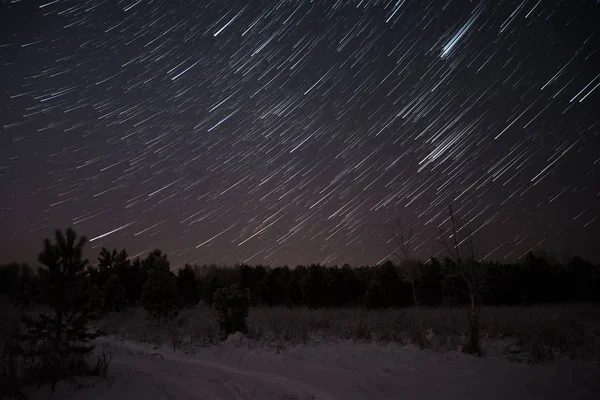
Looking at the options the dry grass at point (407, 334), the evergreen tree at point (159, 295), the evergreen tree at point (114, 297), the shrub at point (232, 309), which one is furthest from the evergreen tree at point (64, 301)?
the evergreen tree at point (114, 297)

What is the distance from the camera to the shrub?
13945 mm

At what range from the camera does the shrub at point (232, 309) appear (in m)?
13.9

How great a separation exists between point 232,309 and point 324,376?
21.4 feet

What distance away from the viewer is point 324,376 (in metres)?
8.56

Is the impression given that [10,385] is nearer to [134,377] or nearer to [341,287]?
[134,377]

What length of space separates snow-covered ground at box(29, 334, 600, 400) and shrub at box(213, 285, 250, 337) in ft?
7.93

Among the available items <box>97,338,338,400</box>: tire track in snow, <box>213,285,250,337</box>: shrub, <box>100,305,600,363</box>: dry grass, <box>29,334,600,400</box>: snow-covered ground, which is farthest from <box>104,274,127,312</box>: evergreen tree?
<box>97,338,338,400</box>: tire track in snow

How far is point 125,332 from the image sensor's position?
1457 centimetres

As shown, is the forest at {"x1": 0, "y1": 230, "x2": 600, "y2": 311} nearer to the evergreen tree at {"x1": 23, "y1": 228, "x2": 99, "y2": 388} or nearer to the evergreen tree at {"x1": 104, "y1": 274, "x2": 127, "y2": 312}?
the evergreen tree at {"x1": 104, "y1": 274, "x2": 127, "y2": 312}

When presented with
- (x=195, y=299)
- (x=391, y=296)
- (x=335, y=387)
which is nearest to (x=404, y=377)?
(x=335, y=387)

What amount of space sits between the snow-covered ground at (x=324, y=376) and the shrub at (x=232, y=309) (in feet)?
7.93

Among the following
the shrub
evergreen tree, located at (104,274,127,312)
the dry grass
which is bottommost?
the dry grass

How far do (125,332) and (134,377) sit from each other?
28.7ft

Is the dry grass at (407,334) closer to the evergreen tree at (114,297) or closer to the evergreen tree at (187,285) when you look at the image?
the evergreen tree at (114,297)
